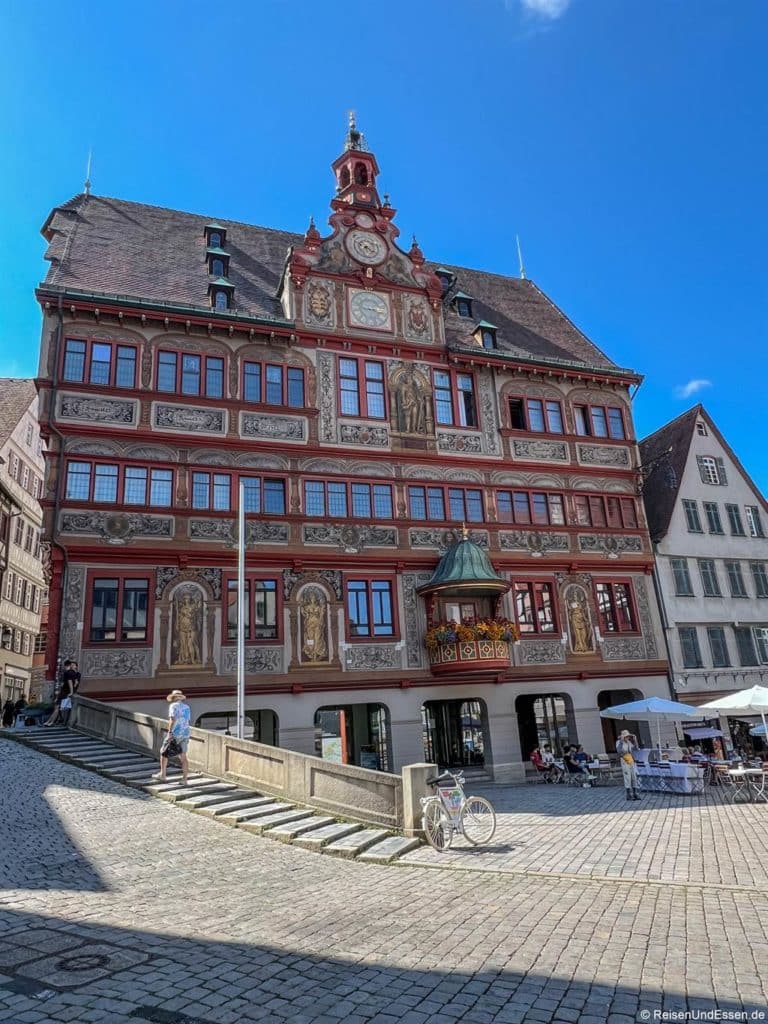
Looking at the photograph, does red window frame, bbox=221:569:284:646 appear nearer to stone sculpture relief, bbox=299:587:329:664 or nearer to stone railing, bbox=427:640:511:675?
stone sculpture relief, bbox=299:587:329:664

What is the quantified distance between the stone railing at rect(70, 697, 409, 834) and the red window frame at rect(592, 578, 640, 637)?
16863 millimetres

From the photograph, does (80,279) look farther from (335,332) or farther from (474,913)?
(474,913)

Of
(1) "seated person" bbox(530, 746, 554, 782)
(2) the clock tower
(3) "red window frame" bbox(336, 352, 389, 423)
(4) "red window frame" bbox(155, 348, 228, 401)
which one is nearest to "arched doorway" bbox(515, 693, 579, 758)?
(1) "seated person" bbox(530, 746, 554, 782)

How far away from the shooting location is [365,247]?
28438mm

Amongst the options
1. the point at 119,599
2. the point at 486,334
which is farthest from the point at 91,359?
the point at 486,334

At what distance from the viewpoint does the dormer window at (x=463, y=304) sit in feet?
104

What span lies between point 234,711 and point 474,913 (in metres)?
15.5

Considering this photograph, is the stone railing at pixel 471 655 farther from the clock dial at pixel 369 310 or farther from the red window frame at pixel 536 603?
the clock dial at pixel 369 310

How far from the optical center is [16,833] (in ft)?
34.6

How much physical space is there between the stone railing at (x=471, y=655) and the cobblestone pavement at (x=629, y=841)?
4937mm

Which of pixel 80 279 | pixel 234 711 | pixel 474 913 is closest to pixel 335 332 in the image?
pixel 80 279

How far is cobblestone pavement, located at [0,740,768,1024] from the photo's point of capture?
17.8 feet

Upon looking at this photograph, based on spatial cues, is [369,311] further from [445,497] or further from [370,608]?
[370,608]

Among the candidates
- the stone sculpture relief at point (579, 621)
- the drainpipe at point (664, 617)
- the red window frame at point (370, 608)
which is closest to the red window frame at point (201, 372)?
the red window frame at point (370, 608)
